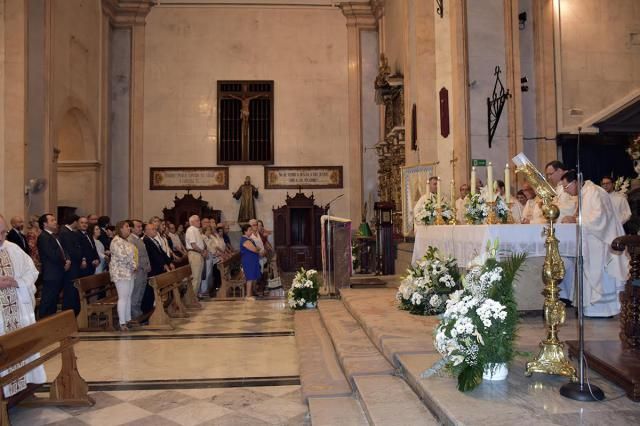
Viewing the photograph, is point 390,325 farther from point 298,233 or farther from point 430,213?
point 298,233

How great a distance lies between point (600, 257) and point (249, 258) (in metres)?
6.42

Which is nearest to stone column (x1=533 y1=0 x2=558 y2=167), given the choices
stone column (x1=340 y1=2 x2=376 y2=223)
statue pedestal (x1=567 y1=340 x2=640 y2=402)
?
stone column (x1=340 y1=2 x2=376 y2=223)

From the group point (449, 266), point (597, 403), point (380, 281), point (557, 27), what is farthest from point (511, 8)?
point (597, 403)

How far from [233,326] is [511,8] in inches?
298

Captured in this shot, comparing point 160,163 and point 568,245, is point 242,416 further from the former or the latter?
point 160,163

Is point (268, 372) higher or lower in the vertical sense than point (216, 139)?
lower

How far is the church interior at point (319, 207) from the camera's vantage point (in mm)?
3566

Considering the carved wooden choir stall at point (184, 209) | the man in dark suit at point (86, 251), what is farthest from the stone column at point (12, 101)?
the carved wooden choir stall at point (184, 209)

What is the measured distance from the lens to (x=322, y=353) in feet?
18.2

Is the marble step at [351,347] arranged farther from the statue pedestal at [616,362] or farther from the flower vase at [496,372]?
the statue pedestal at [616,362]

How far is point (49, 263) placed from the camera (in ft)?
25.3

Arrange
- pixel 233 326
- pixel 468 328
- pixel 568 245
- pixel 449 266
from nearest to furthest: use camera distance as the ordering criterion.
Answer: pixel 468 328 < pixel 568 245 < pixel 449 266 < pixel 233 326

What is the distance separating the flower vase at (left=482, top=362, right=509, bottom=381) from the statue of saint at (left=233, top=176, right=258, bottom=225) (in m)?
15.1

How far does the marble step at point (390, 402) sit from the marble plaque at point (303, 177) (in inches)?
585
